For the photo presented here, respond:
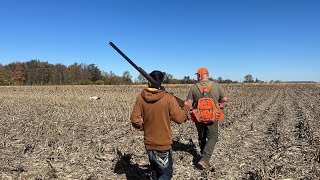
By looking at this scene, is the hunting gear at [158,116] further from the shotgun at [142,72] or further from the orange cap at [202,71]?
the orange cap at [202,71]

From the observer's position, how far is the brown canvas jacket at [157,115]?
5.01 metres

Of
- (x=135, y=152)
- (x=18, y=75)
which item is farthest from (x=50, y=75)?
(x=135, y=152)

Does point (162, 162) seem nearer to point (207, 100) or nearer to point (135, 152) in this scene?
point (207, 100)

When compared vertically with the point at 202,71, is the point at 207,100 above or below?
below

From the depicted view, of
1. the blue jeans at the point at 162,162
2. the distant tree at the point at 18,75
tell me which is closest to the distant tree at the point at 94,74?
the distant tree at the point at 18,75

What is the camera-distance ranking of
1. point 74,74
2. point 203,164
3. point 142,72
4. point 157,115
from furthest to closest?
point 74,74
point 203,164
point 142,72
point 157,115

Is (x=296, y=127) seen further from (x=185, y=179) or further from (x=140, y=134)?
(x=185, y=179)

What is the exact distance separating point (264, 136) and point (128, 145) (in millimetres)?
4784

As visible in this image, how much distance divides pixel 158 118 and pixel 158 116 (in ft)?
0.10

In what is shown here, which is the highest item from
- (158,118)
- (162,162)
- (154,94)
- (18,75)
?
(18,75)

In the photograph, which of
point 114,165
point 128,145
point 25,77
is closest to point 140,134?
point 128,145

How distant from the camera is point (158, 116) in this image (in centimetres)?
507

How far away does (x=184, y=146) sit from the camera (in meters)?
10.1

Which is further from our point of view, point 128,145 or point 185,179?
point 128,145
